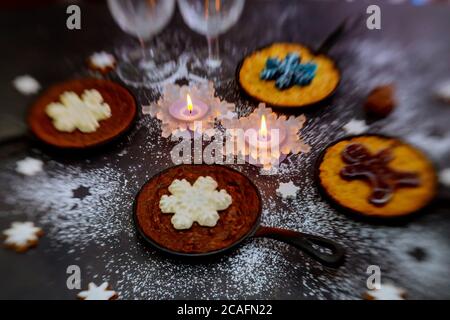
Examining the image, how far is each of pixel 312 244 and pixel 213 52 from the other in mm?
695

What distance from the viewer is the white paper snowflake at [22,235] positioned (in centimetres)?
86

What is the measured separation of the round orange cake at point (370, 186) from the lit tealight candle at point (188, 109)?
341mm

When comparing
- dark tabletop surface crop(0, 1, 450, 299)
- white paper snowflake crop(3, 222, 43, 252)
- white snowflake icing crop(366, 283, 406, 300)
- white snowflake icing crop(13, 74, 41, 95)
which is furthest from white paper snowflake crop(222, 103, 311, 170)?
white snowflake icing crop(13, 74, 41, 95)

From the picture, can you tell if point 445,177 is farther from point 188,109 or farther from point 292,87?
point 188,109

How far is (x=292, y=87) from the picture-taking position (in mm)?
1139

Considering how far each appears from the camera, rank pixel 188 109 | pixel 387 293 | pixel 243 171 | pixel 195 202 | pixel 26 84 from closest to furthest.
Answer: pixel 387 293, pixel 195 202, pixel 243 171, pixel 188 109, pixel 26 84

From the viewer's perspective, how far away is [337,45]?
1292 millimetres

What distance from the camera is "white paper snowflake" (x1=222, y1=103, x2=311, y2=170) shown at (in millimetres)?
1008

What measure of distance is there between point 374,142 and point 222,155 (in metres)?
0.36

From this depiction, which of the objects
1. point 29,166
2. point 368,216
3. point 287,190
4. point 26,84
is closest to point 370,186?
point 368,216

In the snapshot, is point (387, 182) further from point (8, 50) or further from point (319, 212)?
point (8, 50)

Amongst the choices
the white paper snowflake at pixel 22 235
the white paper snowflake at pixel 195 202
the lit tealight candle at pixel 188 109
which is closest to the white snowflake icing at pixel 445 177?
the white paper snowflake at pixel 195 202

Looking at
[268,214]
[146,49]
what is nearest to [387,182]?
[268,214]

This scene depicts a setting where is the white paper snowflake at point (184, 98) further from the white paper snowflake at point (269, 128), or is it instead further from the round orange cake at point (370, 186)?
the round orange cake at point (370, 186)
